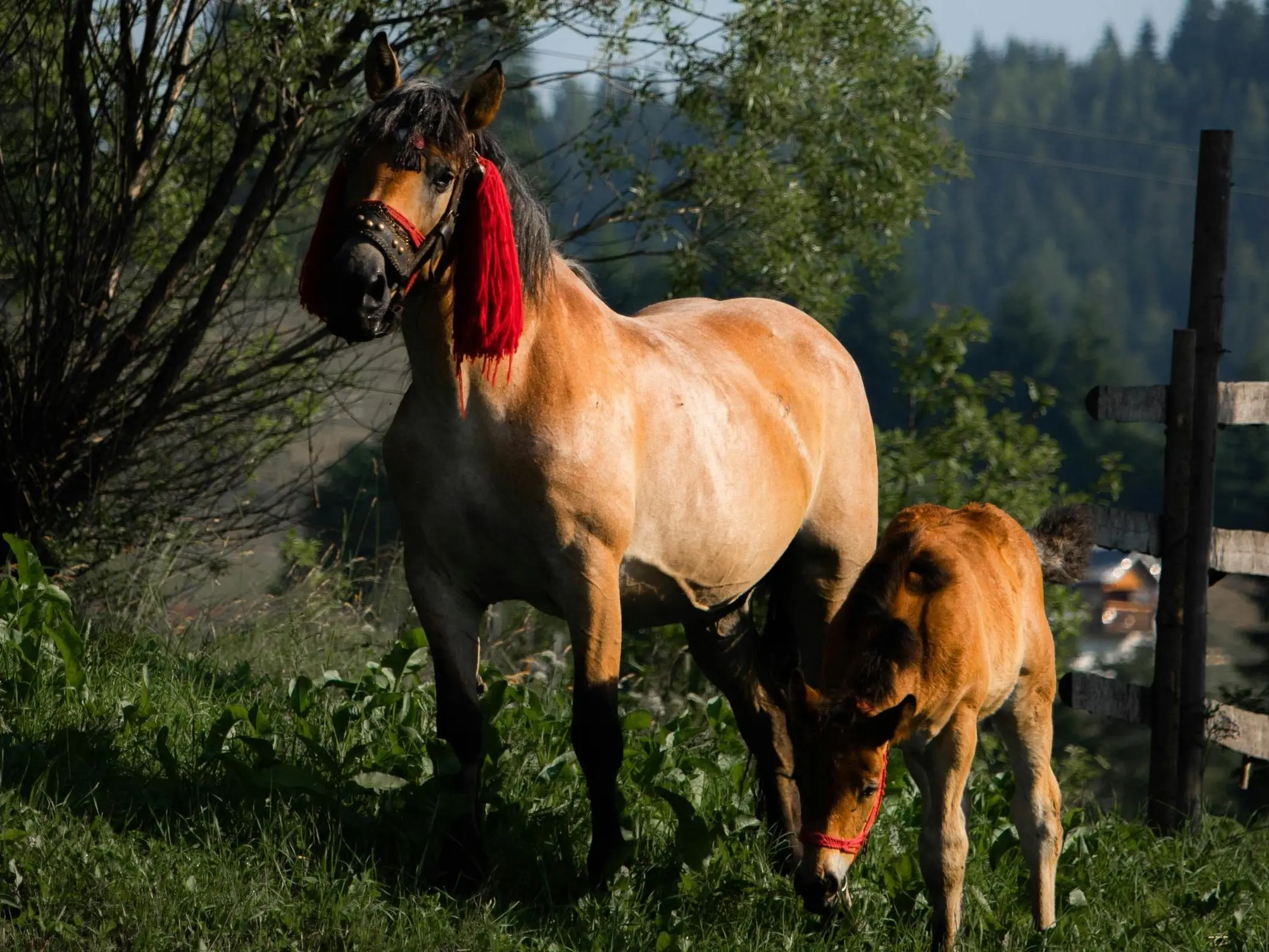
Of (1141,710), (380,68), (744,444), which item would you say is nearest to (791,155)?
(1141,710)

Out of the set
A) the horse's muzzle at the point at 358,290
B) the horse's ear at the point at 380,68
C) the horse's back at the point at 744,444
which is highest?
the horse's ear at the point at 380,68

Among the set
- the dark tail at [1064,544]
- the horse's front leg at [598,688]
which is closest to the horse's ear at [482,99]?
the horse's front leg at [598,688]

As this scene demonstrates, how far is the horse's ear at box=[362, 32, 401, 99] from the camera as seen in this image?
409cm

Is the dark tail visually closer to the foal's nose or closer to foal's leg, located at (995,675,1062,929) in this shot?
foal's leg, located at (995,675,1062,929)

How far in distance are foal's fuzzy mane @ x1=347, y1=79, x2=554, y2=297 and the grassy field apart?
169 cm

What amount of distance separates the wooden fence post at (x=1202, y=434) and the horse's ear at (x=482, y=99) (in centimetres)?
446

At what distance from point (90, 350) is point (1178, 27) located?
12709 centimetres

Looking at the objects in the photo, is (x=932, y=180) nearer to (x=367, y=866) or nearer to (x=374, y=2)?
(x=374, y=2)

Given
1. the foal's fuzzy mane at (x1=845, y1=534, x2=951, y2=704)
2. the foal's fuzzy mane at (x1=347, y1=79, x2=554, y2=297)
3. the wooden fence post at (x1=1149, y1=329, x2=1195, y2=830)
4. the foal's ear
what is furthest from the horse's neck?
the wooden fence post at (x1=1149, y1=329, x2=1195, y2=830)

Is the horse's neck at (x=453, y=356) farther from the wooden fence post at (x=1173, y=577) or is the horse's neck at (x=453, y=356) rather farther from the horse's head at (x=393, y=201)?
the wooden fence post at (x=1173, y=577)

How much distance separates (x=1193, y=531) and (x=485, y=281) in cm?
467

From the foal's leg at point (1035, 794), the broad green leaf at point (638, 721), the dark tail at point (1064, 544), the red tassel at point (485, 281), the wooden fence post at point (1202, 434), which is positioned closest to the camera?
the red tassel at point (485, 281)

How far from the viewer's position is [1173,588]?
7203 mm

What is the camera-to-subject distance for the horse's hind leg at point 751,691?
5.20m
